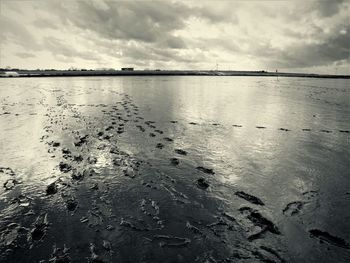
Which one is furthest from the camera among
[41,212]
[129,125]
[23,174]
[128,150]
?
[129,125]

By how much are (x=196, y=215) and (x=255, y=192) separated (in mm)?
2677

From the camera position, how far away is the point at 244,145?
15328 millimetres

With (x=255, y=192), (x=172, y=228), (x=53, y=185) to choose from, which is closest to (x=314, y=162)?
(x=255, y=192)

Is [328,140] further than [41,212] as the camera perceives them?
Yes

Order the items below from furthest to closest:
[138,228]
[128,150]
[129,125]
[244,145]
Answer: [129,125], [244,145], [128,150], [138,228]

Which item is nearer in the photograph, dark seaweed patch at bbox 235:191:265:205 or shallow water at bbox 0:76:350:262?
shallow water at bbox 0:76:350:262

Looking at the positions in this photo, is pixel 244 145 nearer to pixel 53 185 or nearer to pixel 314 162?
pixel 314 162

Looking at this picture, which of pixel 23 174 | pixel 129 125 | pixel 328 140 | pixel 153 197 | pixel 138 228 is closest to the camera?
Result: pixel 138 228

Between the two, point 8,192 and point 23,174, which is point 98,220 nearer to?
point 8,192

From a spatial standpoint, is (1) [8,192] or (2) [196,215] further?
(1) [8,192]

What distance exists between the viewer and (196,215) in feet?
25.6

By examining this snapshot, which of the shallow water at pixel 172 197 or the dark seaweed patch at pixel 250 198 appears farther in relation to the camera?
the dark seaweed patch at pixel 250 198

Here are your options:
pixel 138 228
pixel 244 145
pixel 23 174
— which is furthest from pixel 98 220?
pixel 244 145

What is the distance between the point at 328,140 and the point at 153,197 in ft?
44.3
